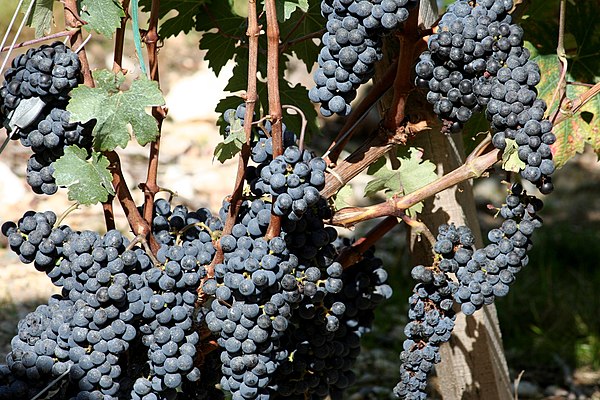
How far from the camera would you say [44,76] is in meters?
1.33

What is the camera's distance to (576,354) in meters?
2.95

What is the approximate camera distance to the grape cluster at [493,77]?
1284mm

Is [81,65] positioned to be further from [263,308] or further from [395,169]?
[395,169]

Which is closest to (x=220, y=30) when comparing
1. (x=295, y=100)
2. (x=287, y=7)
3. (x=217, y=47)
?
(x=217, y=47)

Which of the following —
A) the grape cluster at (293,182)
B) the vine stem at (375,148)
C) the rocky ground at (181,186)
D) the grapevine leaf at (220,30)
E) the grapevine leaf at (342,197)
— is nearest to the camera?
the grape cluster at (293,182)

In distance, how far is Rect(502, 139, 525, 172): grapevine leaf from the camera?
51.4 inches

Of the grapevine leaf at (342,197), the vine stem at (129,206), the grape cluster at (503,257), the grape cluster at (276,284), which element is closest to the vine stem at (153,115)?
the vine stem at (129,206)

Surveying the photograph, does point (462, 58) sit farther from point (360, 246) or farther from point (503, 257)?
point (360, 246)

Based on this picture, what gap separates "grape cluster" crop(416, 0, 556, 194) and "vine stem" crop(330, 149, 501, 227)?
0.36ft

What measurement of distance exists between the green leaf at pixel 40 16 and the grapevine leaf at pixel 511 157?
0.86 meters

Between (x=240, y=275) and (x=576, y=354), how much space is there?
2.03 m

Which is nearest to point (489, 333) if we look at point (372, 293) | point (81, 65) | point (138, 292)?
point (372, 293)

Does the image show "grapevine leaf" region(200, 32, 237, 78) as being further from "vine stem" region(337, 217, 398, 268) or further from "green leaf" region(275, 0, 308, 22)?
"vine stem" region(337, 217, 398, 268)

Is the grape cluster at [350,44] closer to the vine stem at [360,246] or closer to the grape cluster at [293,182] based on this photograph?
the grape cluster at [293,182]
